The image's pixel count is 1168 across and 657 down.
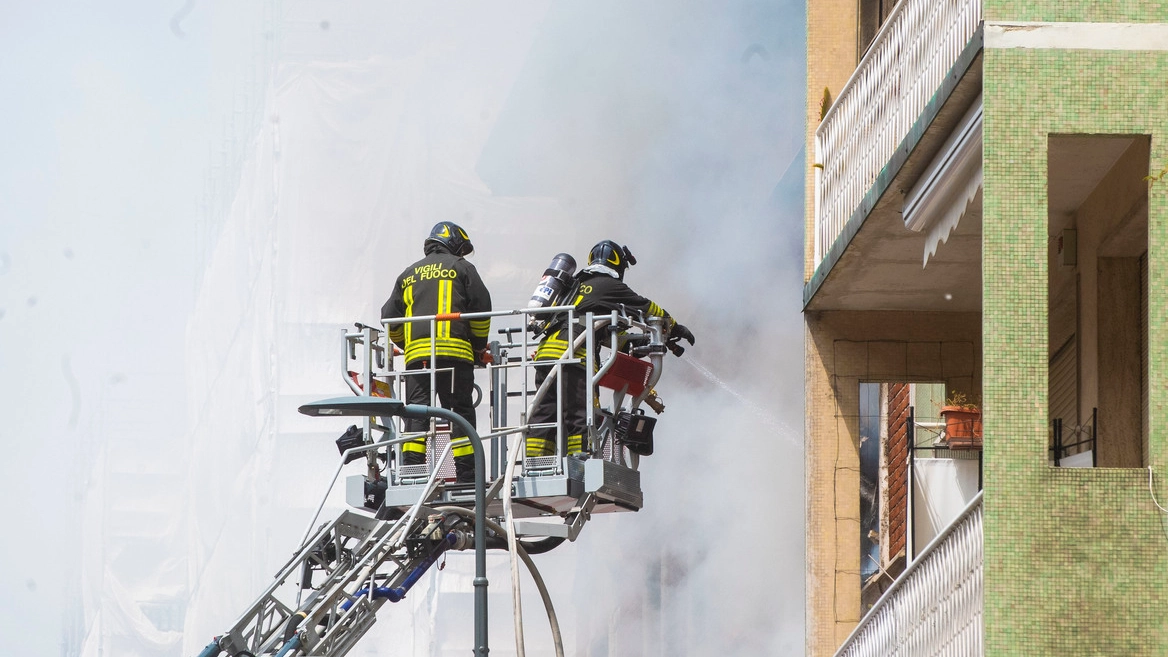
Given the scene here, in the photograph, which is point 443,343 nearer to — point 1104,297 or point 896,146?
point 896,146

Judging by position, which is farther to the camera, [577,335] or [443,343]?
[577,335]

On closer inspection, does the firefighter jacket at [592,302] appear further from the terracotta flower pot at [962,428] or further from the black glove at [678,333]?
the terracotta flower pot at [962,428]

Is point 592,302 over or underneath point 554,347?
over

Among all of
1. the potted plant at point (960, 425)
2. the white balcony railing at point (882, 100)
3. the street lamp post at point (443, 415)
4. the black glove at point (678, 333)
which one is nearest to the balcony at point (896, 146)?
the white balcony railing at point (882, 100)

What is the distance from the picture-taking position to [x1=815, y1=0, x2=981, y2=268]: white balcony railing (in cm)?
1024

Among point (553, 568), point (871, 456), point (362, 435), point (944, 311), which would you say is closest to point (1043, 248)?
point (362, 435)

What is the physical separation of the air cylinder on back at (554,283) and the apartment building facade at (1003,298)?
2201 mm

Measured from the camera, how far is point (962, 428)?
18797 millimetres

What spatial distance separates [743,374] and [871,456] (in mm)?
4159

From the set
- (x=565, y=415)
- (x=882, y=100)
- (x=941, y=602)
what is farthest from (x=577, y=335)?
(x=941, y=602)

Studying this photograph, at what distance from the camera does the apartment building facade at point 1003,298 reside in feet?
28.3

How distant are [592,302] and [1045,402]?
3850mm

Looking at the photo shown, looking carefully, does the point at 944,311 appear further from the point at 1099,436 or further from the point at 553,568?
the point at 553,568

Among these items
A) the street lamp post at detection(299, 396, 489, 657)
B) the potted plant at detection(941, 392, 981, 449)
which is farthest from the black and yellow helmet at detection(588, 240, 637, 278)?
the potted plant at detection(941, 392, 981, 449)
